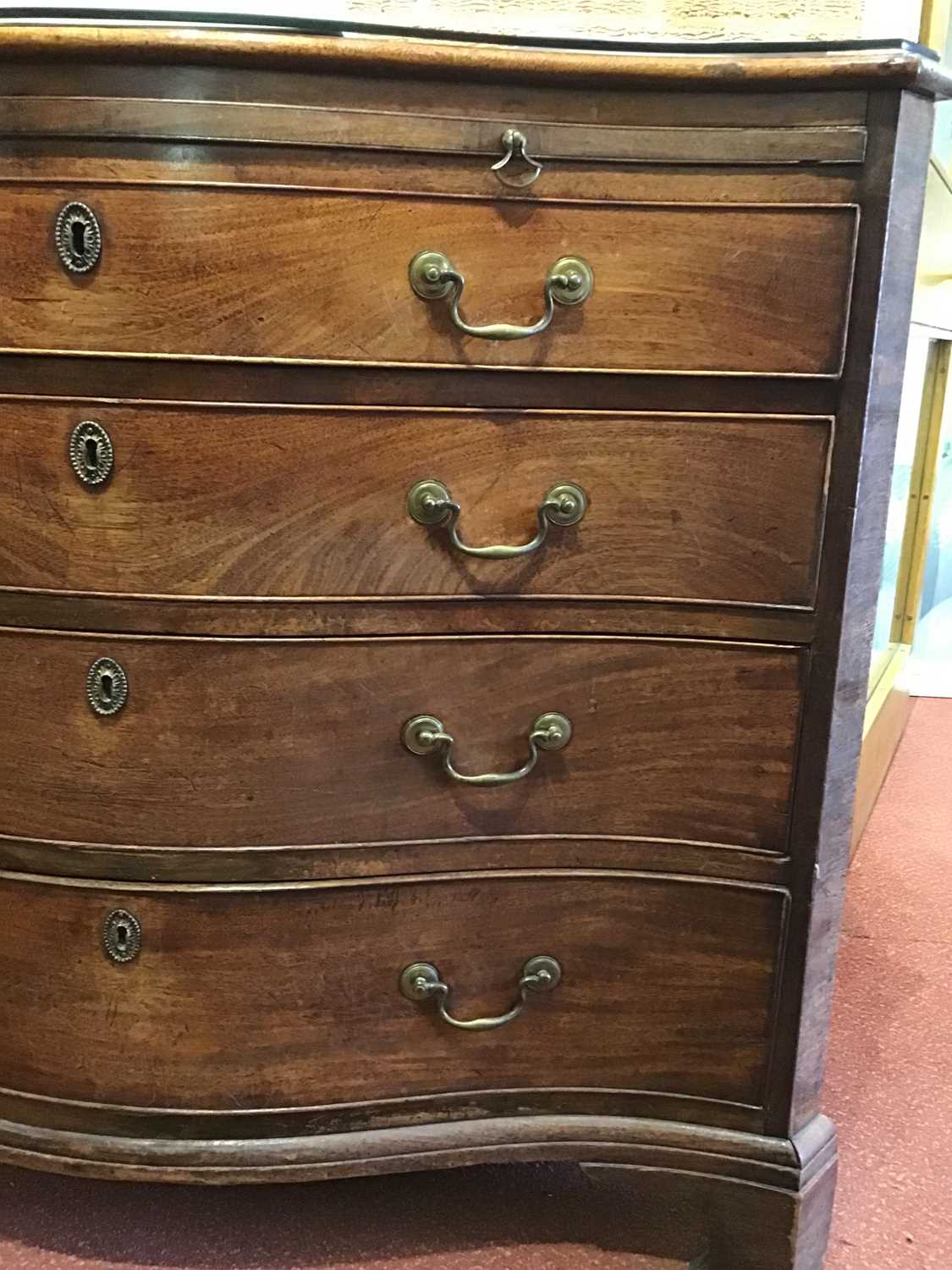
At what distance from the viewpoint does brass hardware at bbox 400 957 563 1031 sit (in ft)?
3.30

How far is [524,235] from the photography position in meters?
0.86

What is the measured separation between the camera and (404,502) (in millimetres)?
907

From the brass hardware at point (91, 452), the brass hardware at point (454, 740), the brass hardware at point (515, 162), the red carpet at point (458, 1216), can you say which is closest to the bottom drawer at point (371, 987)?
the brass hardware at point (454, 740)

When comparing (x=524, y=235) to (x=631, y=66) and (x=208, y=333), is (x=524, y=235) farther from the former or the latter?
(x=208, y=333)

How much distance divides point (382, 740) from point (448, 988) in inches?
9.4

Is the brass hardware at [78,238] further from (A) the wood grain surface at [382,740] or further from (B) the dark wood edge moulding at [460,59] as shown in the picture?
(A) the wood grain surface at [382,740]

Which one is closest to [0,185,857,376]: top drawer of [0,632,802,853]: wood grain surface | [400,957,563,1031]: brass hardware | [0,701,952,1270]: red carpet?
[0,632,802,853]: wood grain surface

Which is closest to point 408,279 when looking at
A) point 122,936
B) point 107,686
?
point 107,686

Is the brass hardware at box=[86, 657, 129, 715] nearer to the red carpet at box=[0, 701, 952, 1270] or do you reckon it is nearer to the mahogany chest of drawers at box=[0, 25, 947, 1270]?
the mahogany chest of drawers at box=[0, 25, 947, 1270]

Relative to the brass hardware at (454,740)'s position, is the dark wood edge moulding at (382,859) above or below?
below

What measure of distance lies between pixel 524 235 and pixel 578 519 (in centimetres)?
22

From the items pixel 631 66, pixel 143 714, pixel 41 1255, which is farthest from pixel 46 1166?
pixel 631 66

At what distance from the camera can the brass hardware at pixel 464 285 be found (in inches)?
33.6

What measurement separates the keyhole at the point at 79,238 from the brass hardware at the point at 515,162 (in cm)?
29
